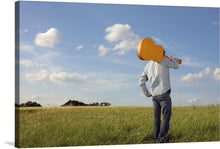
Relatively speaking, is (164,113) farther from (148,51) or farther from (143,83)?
(148,51)

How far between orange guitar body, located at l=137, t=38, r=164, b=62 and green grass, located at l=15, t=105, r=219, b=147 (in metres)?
1.56

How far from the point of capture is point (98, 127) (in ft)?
18.6

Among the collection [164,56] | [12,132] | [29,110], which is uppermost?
[164,56]

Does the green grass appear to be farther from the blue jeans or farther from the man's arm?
the man's arm

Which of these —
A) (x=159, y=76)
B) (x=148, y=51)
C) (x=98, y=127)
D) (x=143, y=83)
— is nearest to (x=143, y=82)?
(x=143, y=83)

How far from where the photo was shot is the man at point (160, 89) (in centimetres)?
492

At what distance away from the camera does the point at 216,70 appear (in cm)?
612

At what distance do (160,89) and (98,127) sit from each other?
159 cm

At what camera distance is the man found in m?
4.92

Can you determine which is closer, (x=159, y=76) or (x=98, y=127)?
(x=159, y=76)

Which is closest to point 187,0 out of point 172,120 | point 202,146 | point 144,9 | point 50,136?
point 144,9

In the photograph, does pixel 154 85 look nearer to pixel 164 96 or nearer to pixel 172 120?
pixel 164 96

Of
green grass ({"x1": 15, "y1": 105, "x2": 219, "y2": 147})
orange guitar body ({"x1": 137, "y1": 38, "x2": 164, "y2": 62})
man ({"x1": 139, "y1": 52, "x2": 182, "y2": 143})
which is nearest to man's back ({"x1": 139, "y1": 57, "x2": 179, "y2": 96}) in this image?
man ({"x1": 139, "y1": 52, "x2": 182, "y2": 143})

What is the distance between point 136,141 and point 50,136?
5.48 feet
